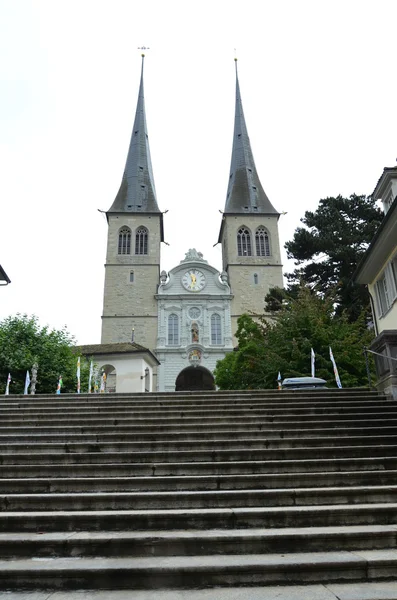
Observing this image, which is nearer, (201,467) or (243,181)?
(201,467)

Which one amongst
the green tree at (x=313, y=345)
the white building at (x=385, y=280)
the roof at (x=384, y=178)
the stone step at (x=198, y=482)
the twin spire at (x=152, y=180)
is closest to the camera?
the stone step at (x=198, y=482)

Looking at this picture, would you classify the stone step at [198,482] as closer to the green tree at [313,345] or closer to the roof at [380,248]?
the roof at [380,248]

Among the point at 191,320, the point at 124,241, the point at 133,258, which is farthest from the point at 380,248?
the point at 124,241

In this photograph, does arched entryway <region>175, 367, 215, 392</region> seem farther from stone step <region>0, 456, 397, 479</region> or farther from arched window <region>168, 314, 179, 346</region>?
stone step <region>0, 456, 397, 479</region>

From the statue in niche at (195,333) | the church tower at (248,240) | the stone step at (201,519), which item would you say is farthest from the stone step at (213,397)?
the church tower at (248,240)

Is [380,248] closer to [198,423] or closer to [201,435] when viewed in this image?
[198,423]

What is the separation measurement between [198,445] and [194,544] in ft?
8.21

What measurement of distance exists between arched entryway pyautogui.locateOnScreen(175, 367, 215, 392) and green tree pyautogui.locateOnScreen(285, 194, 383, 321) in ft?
57.0

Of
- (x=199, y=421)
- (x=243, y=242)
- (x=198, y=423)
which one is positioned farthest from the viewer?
(x=243, y=242)

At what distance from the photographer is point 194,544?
13.7ft

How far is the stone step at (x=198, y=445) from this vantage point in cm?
665

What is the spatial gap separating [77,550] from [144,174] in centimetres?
5072

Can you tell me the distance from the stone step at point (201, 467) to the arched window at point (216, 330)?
117ft

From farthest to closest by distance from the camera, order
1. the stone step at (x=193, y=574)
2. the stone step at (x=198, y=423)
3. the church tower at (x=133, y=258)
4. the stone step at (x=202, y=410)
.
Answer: the church tower at (x=133, y=258), the stone step at (x=202, y=410), the stone step at (x=198, y=423), the stone step at (x=193, y=574)
